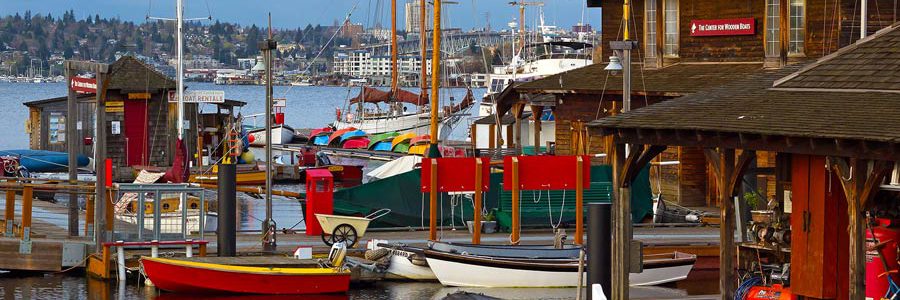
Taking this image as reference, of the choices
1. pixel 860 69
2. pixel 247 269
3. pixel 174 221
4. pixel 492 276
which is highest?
pixel 860 69

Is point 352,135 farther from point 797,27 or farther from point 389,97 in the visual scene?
point 797,27

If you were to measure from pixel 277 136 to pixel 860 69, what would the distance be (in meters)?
76.6

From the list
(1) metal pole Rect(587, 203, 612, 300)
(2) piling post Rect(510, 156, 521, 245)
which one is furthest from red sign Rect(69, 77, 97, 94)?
(1) metal pole Rect(587, 203, 612, 300)

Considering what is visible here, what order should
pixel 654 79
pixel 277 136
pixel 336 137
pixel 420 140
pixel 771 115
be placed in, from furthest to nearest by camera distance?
1. pixel 277 136
2. pixel 336 137
3. pixel 420 140
4. pixel 654 79
5. pixel 771 115

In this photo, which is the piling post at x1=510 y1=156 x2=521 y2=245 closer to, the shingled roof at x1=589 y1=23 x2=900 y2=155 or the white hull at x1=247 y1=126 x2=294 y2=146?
the shingled roof at x1=589 y1=23 x2=900 y2=155

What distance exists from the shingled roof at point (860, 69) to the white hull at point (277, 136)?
233ft

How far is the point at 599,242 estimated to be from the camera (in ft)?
74.9

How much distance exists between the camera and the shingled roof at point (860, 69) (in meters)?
22.8

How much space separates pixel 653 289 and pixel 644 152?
7.84 m

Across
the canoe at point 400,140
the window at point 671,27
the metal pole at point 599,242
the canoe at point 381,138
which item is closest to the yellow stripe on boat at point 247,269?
the metal pole at point 599,242

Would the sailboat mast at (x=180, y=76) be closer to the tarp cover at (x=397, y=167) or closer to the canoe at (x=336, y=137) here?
the tarp cover at (x=397, y=167)

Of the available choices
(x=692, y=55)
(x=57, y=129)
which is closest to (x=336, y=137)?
(x=57, y=129)

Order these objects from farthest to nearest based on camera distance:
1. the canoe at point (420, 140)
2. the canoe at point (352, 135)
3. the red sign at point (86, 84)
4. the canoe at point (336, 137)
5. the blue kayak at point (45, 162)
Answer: the canoe at point (336, 137) < the canoe at point (352, 135) < the canoe at point (420, 140) < the blue kayak at point (45, 162) < the red sign at point (86, 84)

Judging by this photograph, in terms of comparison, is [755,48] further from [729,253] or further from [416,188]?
[729,253]
